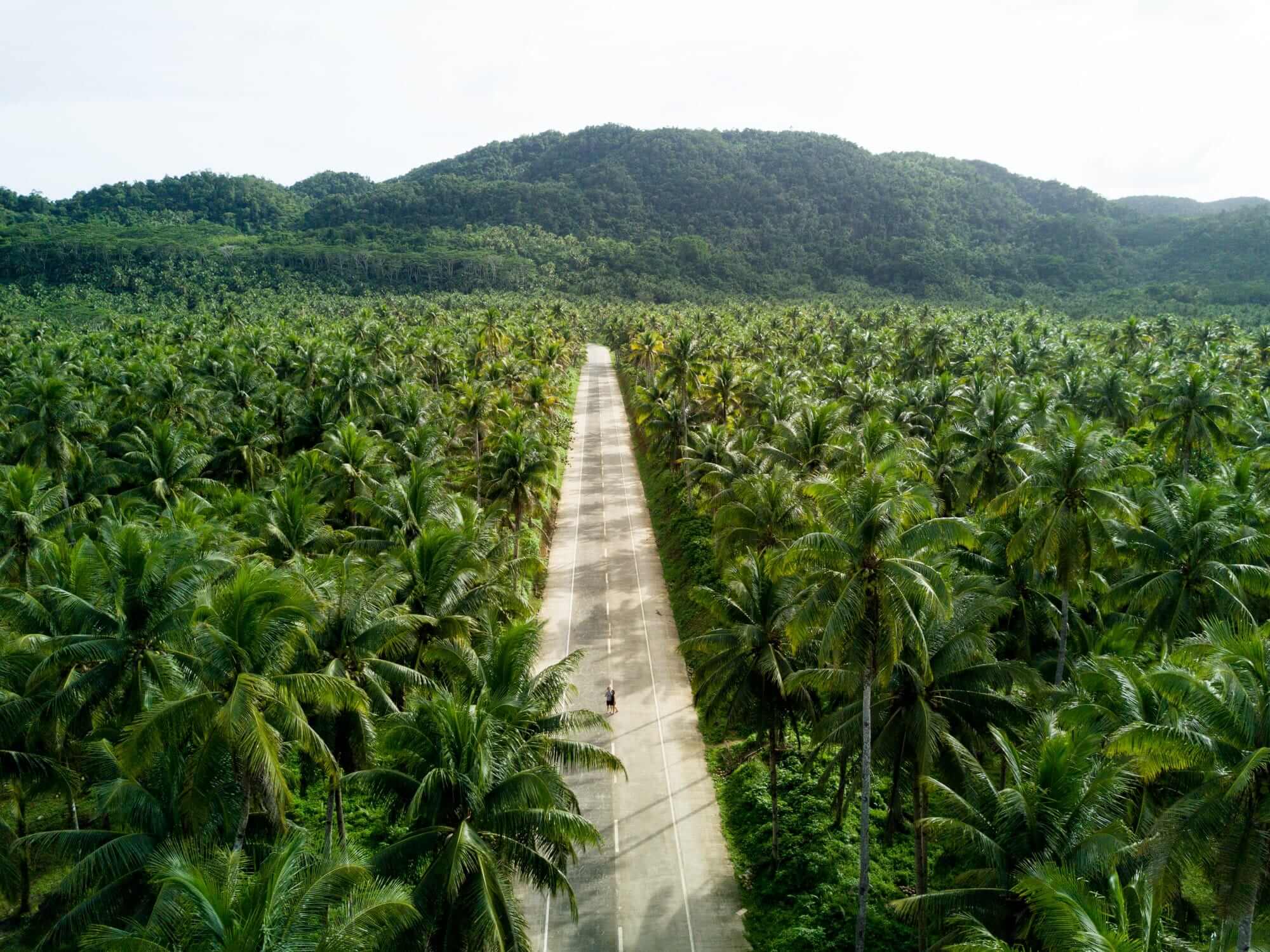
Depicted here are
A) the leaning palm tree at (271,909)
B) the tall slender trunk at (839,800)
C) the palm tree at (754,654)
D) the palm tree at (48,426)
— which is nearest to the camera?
the leaning palm tree at (271,909)

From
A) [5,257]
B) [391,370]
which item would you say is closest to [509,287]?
[5,257]

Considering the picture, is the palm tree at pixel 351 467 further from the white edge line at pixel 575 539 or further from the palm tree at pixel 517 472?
the white edge line at pixel 575 539

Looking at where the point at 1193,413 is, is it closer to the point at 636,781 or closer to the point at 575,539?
the point at 636,781

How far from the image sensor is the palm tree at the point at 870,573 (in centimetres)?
2027

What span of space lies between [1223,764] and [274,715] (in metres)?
18.6

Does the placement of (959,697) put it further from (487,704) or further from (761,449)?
(761,449)

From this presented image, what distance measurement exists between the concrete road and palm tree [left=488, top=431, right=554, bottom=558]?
6.68 metres

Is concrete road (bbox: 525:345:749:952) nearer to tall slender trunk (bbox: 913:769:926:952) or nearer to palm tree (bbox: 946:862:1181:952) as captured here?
tall slender trunk (bbox: 913:769:926:952)

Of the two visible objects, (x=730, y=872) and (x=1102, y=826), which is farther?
(x=730, y=872)

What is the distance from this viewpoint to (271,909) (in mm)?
12117

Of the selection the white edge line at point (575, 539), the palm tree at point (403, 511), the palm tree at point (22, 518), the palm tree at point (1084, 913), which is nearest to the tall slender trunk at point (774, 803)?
the white edge line at point (575, 539)

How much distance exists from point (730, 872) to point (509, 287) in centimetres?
17947

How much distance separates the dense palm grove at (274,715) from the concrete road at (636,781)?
7.43 feet

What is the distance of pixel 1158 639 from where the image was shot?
27.8 m
